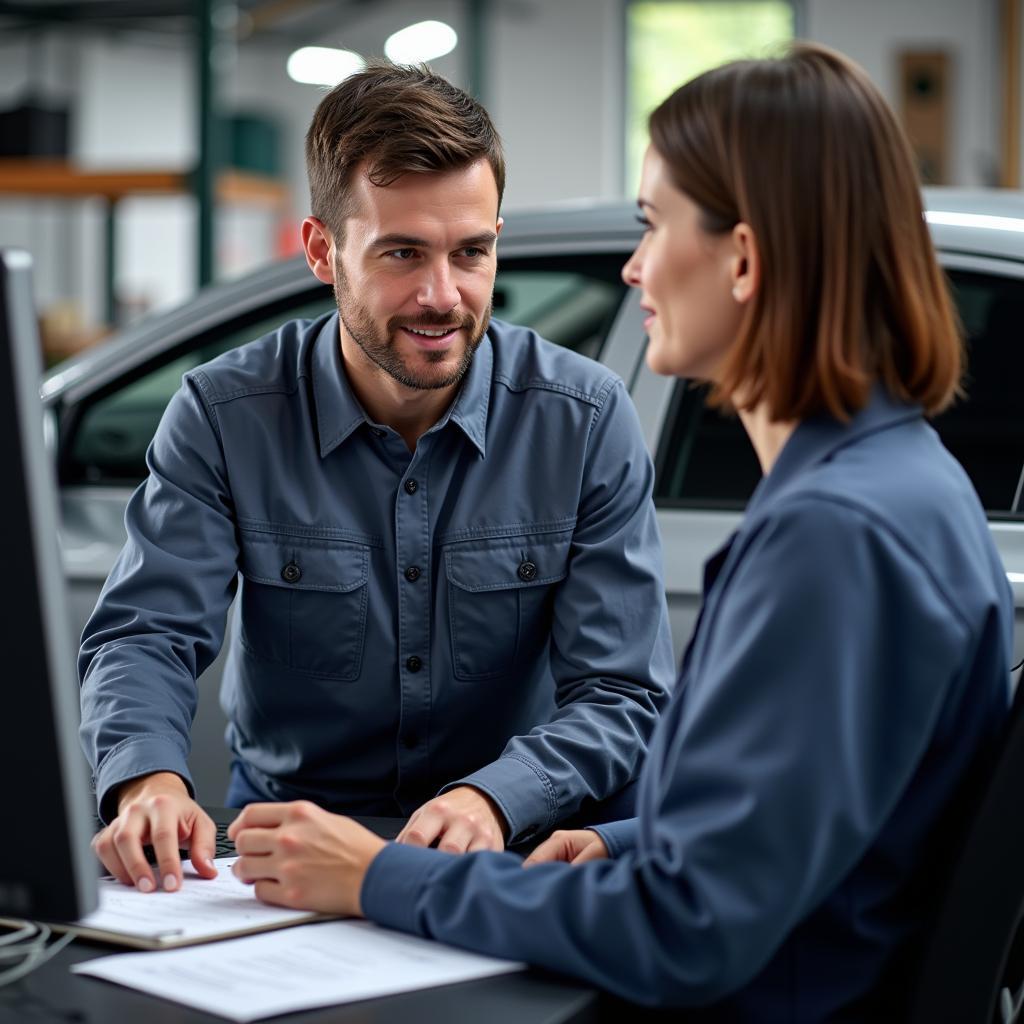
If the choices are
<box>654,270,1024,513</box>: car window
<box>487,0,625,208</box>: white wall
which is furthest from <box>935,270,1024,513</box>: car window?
<box>487,0,625,208</box>: white wall

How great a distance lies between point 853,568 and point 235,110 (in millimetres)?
10216

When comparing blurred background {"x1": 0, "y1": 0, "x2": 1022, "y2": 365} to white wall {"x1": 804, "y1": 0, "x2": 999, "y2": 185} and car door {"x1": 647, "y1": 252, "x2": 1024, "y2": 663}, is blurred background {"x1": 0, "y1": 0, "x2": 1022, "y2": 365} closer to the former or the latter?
white wall {"x1": 804, "y1": 0, "x2": 999, "y2": 185}

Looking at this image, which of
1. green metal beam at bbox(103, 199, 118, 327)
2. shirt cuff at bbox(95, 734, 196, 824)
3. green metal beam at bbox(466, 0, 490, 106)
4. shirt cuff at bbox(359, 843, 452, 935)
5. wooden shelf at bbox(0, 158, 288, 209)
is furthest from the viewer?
green metal beam at bbox(466, 0, 490, 106)

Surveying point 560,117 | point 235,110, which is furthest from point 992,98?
point 235,110

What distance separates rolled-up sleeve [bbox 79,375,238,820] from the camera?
147cm

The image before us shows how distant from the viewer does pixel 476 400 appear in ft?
5.63

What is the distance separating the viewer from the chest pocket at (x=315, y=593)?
166 cm

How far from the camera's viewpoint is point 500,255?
7.85 ft

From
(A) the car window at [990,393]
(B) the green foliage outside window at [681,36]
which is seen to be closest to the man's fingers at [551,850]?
(A) the car window at [990,393]

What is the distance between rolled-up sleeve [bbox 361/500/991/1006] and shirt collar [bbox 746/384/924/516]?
70 millimetres

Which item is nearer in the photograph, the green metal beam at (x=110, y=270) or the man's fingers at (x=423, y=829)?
the man's fingers at (x=423, y=829)

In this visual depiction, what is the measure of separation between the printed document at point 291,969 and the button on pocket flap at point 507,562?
62cm

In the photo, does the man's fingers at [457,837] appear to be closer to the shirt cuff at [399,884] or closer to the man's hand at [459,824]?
the man's hand at [459,824]

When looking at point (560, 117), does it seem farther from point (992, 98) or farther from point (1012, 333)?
point (1012, 333)
